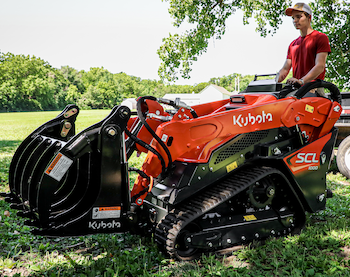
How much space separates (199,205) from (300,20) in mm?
2936

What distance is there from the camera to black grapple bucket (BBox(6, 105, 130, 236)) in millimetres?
2785

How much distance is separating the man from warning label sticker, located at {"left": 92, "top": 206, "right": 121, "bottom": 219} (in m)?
2.77

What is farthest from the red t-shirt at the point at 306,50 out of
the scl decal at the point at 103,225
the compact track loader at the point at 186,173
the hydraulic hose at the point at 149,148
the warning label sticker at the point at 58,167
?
the warning label sticker at the point at 58,167

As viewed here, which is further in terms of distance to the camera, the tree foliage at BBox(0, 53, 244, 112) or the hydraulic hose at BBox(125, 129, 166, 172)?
the tree foliage at BBox(0, 53, 244, 112)

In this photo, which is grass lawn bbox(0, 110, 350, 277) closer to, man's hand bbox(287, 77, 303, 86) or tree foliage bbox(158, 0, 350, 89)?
man's hand bbox(287, 77, 303, 86)

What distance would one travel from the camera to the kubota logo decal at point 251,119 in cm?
353

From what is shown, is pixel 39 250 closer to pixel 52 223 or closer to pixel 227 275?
pixel 52 223

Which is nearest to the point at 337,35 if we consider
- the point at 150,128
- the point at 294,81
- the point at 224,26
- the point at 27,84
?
the point at 224,26

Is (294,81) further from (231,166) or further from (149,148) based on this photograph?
(149,148)

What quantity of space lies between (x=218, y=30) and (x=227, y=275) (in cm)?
1190

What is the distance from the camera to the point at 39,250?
11.5 ft

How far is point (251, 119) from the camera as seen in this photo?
361 cm

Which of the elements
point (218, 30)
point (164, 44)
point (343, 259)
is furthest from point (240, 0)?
point (343, 259)

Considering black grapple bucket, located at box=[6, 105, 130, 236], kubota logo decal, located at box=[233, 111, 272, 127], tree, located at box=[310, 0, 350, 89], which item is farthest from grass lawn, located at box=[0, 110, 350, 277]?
tree, located at box=[310, 0, 350, 89]
